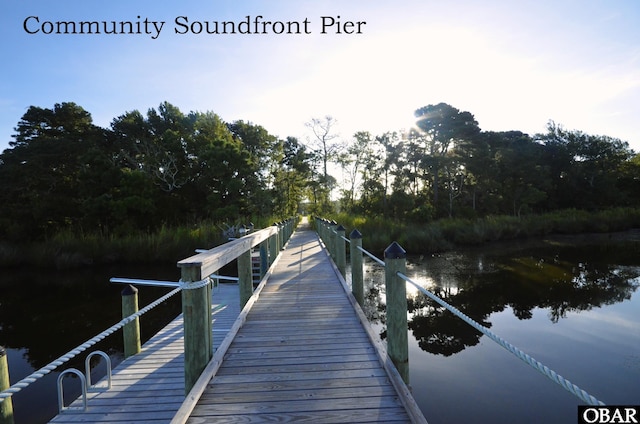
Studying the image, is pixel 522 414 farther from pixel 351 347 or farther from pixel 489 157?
pixel 489 157

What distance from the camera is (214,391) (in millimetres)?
2426

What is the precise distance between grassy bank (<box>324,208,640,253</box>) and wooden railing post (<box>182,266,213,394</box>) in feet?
46.4

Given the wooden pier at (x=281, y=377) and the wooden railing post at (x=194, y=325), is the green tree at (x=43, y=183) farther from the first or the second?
the wooden railing post at (x=194, y=325)

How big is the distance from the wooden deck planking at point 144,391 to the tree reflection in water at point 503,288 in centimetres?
471

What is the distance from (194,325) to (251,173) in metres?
18.9

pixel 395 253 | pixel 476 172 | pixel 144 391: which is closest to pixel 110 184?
pixel 144 391

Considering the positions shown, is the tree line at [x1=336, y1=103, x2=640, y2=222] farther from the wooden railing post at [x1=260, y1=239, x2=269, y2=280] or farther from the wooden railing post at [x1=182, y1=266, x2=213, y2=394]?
the wooden railing post at [x1=182, y1=266, x2=213, y2=394]

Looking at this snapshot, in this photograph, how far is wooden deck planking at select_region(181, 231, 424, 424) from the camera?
2.18 metres

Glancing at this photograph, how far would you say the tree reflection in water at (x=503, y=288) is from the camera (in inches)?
311

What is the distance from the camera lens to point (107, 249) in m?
16.1

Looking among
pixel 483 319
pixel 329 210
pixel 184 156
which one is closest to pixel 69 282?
pixel 184 156

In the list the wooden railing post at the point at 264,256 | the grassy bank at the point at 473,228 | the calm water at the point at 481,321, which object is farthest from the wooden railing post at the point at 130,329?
the grassy bank at the point at 473,228

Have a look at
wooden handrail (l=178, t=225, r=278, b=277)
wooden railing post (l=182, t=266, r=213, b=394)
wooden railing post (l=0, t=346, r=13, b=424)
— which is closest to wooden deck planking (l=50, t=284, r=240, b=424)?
wooden railing post (l=0, t=346, r=13, b=424)

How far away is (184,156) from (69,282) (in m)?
11.2
